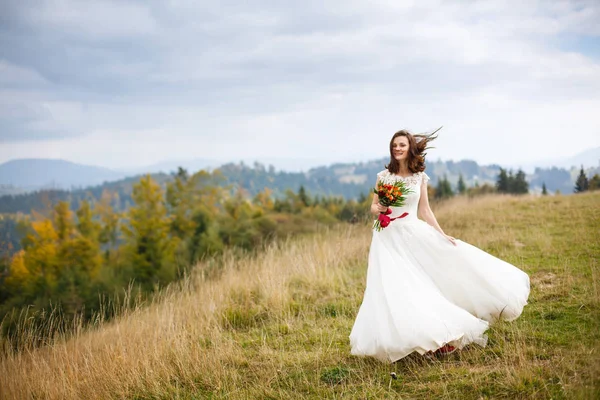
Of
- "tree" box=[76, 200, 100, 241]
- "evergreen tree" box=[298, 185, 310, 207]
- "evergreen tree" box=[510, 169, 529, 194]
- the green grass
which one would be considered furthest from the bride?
"evergreen tree" box=[298, 185, 310, 207]

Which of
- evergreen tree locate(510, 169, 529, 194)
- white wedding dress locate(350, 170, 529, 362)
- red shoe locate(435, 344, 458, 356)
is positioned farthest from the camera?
evergreen tree locate(510, 169, 529, 194)

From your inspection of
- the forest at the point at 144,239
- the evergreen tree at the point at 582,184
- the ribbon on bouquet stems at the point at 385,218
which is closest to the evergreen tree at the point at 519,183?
the forest at the point at 144,239

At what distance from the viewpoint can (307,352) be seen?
501 cm

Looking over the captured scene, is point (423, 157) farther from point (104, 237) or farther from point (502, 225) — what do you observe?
point (104, 237)

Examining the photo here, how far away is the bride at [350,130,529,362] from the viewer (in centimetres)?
389

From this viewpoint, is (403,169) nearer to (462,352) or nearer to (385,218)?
(385,218)

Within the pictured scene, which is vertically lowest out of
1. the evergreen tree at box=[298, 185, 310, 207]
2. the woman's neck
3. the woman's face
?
the evergreen tree at box=[298, 185, 310, 207]

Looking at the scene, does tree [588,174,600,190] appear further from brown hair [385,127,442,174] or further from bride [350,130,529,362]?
brown hair [385,127,442,174]

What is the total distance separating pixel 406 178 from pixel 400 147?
0.36m

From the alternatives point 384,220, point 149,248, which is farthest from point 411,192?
point 149,248

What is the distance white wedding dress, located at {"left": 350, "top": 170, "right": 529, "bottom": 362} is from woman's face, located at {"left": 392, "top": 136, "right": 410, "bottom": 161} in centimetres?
25

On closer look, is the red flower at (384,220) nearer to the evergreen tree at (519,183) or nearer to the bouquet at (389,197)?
the bouquet at (389,197)

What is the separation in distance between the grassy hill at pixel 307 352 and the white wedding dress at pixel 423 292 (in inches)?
12.0

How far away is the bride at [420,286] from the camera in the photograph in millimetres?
3891
